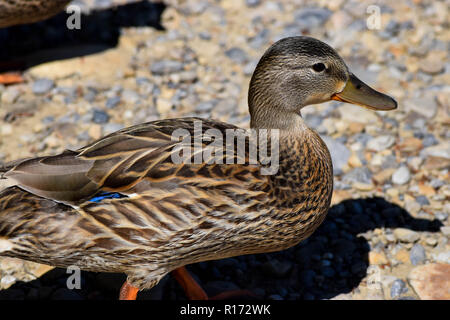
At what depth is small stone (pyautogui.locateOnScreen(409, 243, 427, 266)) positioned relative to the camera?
4273 mm

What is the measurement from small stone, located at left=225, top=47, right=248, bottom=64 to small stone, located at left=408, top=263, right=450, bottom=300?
9.54ft

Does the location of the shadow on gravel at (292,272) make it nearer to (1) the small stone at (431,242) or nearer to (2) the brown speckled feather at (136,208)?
(1) the small stone at (431,242)

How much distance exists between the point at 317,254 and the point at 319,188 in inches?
29.7

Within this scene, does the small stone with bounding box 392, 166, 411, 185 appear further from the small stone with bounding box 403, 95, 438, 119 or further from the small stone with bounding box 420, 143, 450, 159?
the small stone with bounding box 403, 95, 438, 119

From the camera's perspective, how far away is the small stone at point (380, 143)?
17.1ft

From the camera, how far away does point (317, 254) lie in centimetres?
439

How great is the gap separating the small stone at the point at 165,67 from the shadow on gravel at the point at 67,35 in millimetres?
673

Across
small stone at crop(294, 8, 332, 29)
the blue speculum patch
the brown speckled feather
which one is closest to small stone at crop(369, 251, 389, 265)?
the brown speckled feather

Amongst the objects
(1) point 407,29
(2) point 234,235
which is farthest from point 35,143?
(1) point 407,29

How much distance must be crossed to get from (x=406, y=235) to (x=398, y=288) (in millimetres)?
477

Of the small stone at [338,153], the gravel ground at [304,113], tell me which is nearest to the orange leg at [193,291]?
the gravel ground at [304,113]

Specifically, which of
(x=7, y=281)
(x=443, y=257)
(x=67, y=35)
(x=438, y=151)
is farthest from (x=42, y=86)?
(x=443, y=257)

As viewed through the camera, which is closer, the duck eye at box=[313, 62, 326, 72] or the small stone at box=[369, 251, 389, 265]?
the duck eye at box=[313, 62, 326, 72]

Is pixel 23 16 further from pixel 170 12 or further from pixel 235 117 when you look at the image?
pixel 235 117
